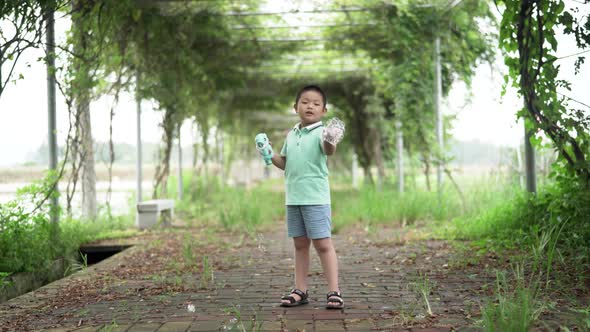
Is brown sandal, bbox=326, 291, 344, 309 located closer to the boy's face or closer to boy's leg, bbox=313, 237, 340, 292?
boy's leg, bbox=313, 237, 340, 292

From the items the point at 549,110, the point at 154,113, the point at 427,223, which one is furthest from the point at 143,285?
the point at 154,113

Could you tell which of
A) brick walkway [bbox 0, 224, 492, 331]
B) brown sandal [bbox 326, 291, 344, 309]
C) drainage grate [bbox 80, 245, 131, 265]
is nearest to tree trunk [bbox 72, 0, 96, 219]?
drainage grate [bbox 80, 245, 131, 265]

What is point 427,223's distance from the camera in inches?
303

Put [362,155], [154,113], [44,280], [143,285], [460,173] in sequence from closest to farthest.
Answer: [143,285]
[44,280]
[460,173]
[154,113]
[362,155]

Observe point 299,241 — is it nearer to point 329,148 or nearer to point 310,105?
point 329,148

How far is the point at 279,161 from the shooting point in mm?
3648

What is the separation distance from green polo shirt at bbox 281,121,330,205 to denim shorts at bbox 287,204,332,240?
0.04 metres

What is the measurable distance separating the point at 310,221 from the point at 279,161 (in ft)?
1.43

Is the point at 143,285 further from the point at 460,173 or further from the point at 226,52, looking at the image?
the point at 226,52

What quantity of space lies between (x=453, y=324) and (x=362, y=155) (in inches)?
509

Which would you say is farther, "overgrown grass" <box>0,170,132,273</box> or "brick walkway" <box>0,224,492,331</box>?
"overgrown grass" <box>0,170,132,273</box>

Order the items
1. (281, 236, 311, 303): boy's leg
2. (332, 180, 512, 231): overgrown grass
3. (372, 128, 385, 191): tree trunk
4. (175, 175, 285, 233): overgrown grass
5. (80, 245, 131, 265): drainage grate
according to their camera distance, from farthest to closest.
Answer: (372, 128, 385, 191): tree trunk, (175, 175, 285, 233): overgrown grass, (332, 180, 512, 231): overgrown grass, (80, 245, 131, 265): drainage grate, (281, 236, 311, 303): boy's leg

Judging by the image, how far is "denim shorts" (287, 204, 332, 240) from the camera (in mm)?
3463

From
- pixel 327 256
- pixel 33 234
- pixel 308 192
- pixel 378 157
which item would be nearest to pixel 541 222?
pixel 327 256
